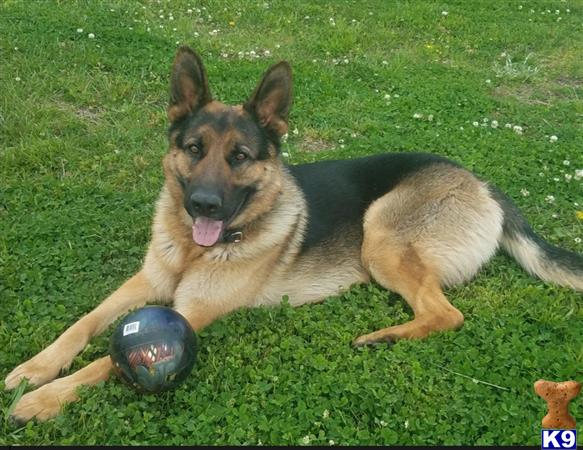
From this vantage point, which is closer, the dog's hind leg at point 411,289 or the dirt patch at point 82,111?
the dog's hind leg at point 411,289

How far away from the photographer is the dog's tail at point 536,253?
175 inches

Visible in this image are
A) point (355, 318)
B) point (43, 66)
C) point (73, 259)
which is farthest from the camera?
→ point (43, 66)

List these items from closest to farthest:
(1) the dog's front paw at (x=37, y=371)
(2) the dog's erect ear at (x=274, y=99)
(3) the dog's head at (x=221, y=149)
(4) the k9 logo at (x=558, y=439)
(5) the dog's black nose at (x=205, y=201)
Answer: (4) the k9 logo at (x=558, y=439), (1) the dog's front paw at (x=37, y=371), (5) the dog's black nose at (x=205, y=201), (3) the dog's head at (x=221, y=149), (2) the dog's erect ear at (x=274, y=99)

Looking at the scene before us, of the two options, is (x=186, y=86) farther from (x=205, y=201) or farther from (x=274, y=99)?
(x=205, y=201)

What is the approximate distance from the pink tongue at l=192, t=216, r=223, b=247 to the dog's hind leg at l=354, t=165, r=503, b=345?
134cm

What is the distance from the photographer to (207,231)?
393cm

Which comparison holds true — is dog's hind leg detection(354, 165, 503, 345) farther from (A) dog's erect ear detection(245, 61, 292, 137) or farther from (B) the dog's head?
(A) dog's erect ear detection(245, 61, 292, 137)

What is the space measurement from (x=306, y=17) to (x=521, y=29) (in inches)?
159

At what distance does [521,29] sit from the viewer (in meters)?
10.5

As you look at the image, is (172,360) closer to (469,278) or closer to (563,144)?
(469,278)

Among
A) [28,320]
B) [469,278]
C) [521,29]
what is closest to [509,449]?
[469,278]

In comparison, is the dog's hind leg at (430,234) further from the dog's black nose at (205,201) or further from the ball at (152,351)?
the ball at (152,351)

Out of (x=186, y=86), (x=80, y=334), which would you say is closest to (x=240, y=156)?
(x=186, y=86)

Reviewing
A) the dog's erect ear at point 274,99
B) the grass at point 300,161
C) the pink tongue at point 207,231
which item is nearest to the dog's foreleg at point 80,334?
the grass at point 300,161
